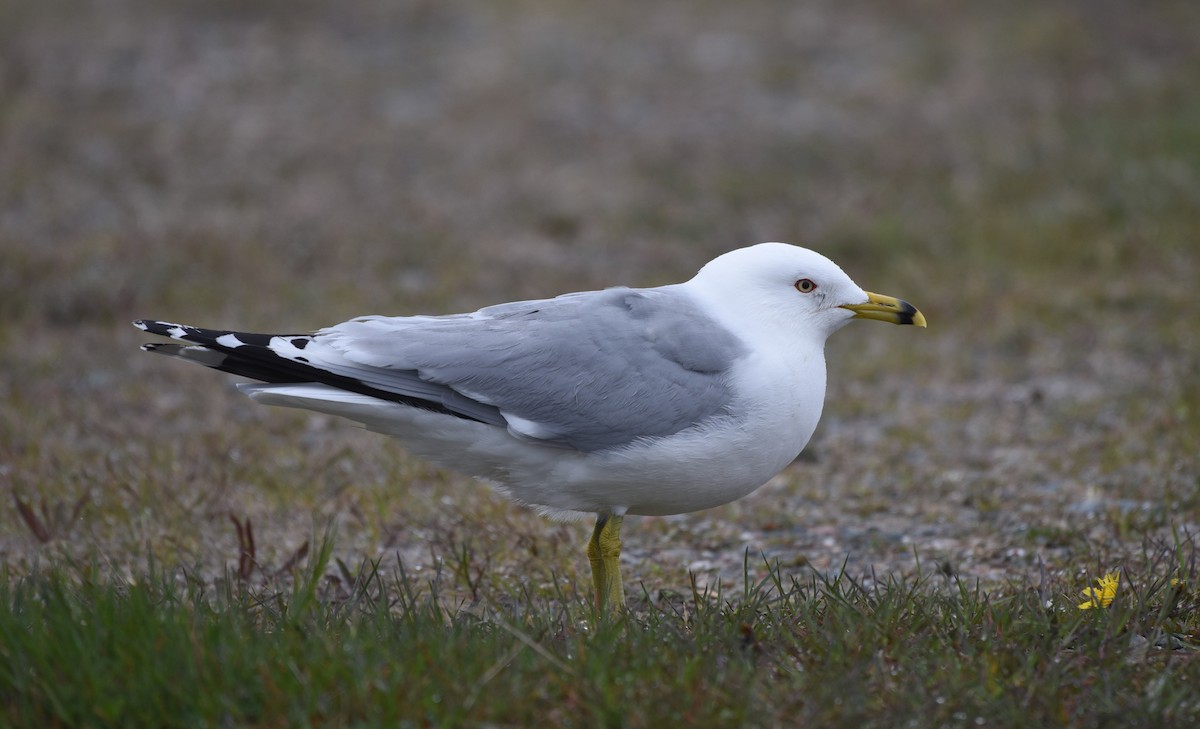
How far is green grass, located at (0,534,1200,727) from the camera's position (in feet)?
9.44

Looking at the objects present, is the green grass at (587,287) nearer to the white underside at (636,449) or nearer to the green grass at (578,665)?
the green grass at (578,665)

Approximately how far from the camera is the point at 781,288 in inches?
154

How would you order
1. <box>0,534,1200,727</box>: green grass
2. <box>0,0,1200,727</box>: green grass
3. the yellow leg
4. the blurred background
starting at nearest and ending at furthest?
<box>0,534,1200,727</box>: green grass, <box>0,0,1200,727</box>: green grass, the yellow leg, the blurred background

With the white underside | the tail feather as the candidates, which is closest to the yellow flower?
the white underside

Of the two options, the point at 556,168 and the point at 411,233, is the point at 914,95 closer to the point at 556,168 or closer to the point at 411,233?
the point at 556,168

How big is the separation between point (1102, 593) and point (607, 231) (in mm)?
6010

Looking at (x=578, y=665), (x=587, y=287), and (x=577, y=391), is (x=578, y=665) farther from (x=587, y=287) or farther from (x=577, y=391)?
(x=587, y=287)

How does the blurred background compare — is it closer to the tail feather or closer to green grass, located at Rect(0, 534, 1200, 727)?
the tail feather

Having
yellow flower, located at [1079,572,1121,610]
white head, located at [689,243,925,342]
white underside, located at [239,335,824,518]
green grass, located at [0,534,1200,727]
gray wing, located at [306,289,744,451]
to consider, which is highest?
→ white head, located at [689,243,925,342]

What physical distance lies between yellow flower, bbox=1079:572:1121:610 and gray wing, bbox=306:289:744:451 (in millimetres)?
1120

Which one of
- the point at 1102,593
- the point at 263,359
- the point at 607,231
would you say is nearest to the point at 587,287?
the point at 607,231

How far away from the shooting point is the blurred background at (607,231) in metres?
5.05

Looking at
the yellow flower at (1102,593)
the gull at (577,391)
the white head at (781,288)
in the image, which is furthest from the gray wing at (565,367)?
the yellow flower at (1102,593)

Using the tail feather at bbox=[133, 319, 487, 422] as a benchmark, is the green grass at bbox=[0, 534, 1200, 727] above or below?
below
